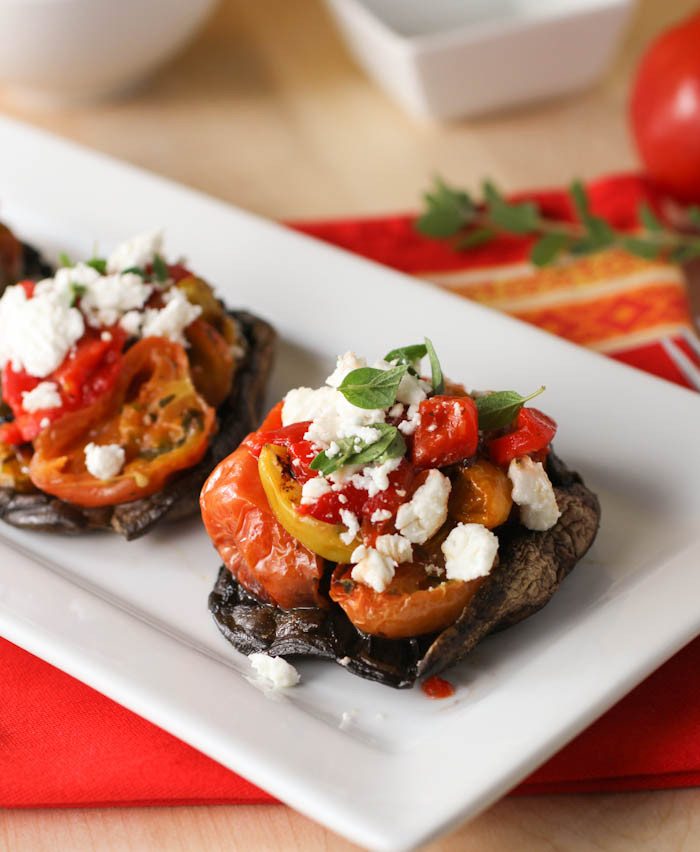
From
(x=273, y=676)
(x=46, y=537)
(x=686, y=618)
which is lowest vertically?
(x=46, y=537)

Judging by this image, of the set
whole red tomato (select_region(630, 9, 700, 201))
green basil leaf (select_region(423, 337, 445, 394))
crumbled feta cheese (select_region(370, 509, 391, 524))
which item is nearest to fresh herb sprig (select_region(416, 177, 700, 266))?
whole red tomato (select_region(630, 9, 700, 201))

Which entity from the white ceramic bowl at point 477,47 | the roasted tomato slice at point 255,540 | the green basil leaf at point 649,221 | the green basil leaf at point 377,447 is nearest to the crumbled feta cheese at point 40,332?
the roasted tomato slice at point 255,540

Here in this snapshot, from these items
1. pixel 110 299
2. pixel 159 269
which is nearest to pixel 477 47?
pixel 159 269

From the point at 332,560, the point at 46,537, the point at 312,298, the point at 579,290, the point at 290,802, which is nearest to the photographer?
the point at 290,802

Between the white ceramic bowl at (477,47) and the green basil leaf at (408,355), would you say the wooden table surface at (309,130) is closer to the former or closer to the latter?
the white ceramic bowl at (477,47)

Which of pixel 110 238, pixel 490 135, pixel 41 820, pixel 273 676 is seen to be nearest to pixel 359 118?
pixel 490 135

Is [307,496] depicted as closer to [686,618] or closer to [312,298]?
[686,618]

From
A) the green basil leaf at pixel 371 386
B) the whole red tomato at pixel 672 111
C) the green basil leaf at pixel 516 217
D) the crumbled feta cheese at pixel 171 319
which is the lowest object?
the crumbled feta cheese at pixel 171 319
